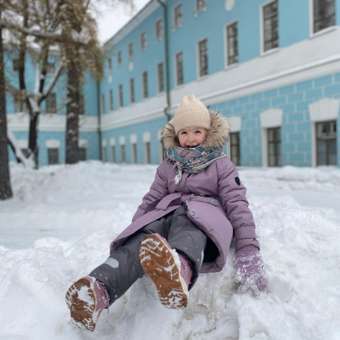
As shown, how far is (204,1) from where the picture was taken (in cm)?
1463

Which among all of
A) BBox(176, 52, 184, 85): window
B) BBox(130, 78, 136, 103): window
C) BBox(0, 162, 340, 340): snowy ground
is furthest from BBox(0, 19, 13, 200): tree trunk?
BBox(130, 78, 136, 103): window

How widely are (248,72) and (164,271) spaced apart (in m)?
11.4

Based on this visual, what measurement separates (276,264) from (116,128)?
23.2 meters

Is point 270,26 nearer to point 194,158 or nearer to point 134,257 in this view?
point 194,158

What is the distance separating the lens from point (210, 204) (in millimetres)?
2584

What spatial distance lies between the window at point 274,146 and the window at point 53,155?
58.2 feet

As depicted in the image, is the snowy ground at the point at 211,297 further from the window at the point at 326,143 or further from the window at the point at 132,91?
the window at the point at 132,91

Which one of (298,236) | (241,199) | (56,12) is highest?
(56,12)

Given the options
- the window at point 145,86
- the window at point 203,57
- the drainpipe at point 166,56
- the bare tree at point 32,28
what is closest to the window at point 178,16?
the drainpipe at point 166,56

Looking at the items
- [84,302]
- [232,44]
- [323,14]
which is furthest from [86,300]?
[232,44]

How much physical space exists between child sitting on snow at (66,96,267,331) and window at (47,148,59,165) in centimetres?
2435

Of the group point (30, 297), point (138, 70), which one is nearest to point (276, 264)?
point (30, 297)

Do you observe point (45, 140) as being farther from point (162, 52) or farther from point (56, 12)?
point (56, 12)

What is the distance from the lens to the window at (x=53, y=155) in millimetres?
25977
